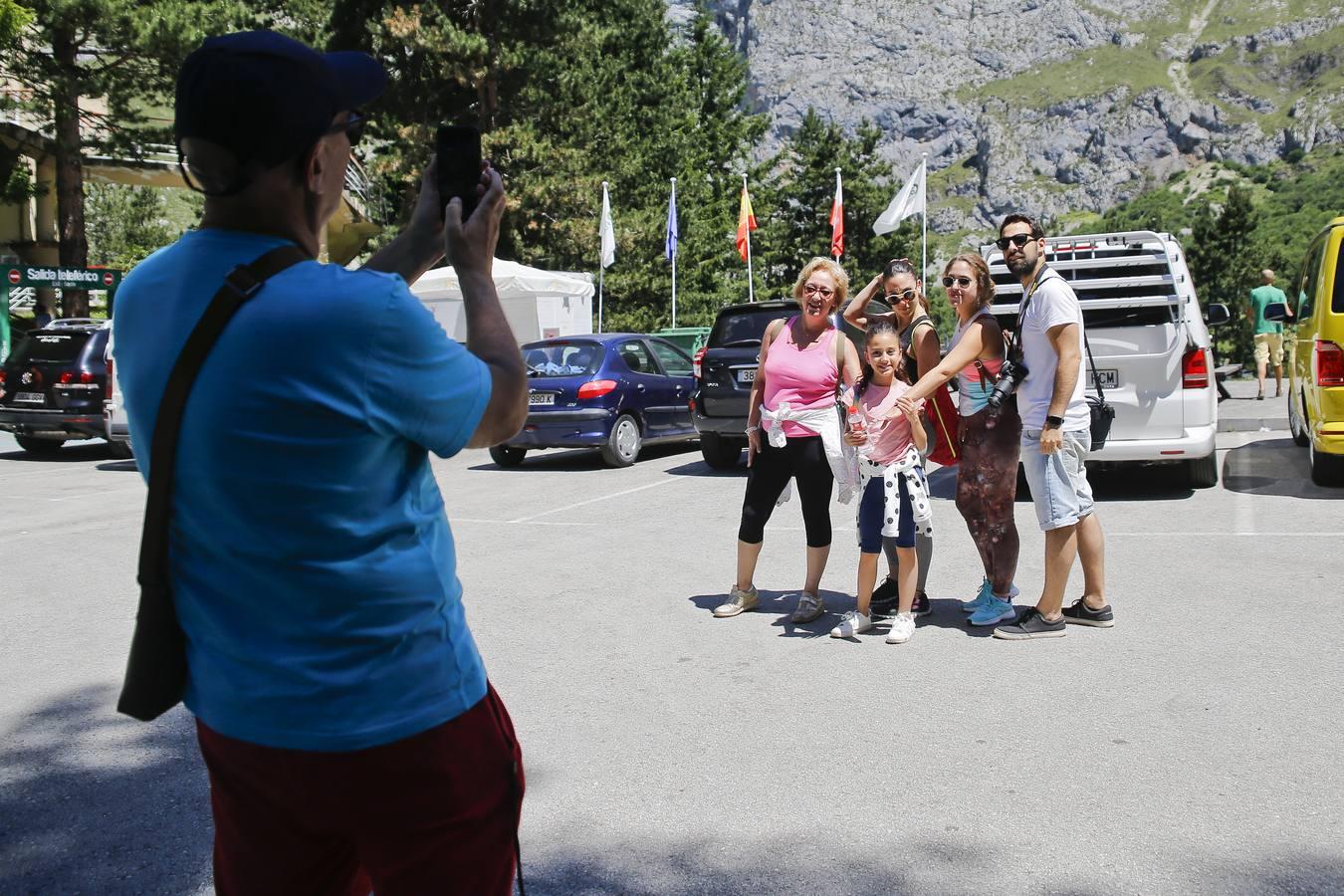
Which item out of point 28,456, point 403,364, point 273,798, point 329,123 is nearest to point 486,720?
point 273,798

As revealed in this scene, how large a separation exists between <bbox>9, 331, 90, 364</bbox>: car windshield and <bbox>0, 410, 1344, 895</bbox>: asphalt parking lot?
26.6ft

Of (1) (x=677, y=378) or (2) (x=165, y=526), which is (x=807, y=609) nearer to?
(2) (x=165, y=526)

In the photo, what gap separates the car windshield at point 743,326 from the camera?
Answer: 43.0ft

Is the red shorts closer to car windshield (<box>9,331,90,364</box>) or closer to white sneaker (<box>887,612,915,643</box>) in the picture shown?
white sneaker (<box>887,612,915,643</box>)

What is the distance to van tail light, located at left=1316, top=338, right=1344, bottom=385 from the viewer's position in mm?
9125

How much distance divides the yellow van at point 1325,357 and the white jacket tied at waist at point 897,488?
4.95 meters

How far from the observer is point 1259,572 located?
7.07 m

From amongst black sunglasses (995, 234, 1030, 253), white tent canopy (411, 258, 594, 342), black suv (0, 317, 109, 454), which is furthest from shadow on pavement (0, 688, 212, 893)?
white tent canopy (411, 258, 594, 342)

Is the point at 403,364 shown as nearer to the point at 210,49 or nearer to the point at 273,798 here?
the point at 210,49

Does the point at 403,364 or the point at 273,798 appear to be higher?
the point at 403,364

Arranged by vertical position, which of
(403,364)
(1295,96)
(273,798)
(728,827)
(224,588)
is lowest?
(728,827)

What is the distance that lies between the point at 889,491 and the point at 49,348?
43.9 feet

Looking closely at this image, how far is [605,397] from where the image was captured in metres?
13.7

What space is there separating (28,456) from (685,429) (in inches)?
353
